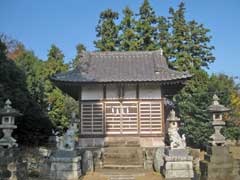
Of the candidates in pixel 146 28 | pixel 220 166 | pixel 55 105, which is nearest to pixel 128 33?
pixel 146 28

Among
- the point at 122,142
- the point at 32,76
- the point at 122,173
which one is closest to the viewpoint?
the point at 122,173

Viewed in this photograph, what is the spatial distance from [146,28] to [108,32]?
4.45 m

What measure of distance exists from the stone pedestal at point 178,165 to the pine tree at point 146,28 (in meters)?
22.5

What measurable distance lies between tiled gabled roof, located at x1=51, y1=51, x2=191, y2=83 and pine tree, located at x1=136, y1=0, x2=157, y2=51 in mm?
13008

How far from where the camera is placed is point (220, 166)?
10.7 m

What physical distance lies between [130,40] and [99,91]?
17.1 meters

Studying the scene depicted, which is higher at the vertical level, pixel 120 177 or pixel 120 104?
pixel 120 104

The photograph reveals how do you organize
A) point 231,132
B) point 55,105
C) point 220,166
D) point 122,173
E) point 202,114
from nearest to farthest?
point 220,166 < point 122,173 < point 202,114 < point 231,132 < point 55,105

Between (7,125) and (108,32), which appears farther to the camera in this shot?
(108,32)

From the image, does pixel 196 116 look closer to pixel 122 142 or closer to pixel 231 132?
pixel 231 132

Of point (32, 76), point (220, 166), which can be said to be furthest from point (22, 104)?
point (220, 166)

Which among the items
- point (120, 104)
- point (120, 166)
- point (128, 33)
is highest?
point (128, 33)

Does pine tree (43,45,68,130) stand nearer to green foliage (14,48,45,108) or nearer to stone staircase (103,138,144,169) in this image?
green foliage (14,48,45,108)

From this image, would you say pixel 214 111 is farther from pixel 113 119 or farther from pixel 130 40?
pixel 130 40
